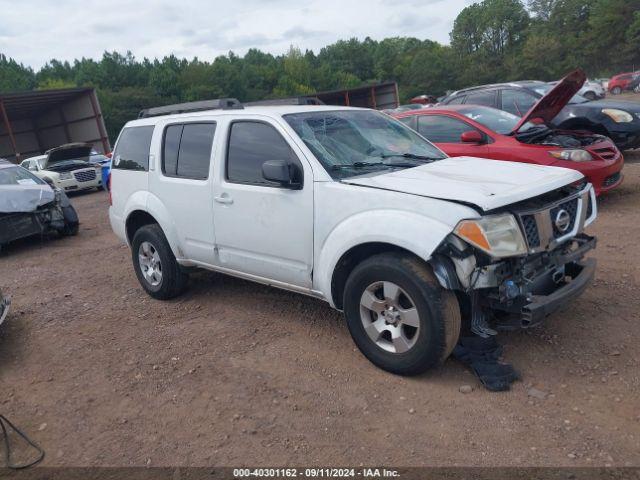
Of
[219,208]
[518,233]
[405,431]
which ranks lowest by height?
[405,431]

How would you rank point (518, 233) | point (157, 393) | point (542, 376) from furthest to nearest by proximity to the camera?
point (157, 393) < point (542, 376) < point (518, 233)

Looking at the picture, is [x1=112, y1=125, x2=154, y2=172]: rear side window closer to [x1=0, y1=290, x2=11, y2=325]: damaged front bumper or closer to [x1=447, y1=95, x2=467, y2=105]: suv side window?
[x1=0, y1=290, x2=11, y2=325]: damaged front bumper

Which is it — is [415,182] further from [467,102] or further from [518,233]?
Answer: [467,102]

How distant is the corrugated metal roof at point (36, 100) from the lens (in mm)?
25097

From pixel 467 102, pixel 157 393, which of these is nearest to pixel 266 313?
pixel 157 393

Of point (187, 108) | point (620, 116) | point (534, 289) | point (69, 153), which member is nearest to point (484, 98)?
point (620, 116)

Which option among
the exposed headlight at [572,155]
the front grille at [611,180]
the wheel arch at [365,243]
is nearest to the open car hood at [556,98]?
the exposed headlight at [572,155]

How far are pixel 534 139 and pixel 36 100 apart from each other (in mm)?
27334

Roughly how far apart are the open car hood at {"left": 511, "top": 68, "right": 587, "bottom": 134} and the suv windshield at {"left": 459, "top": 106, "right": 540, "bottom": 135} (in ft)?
1.86

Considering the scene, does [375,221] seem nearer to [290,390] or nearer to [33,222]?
[290,390]

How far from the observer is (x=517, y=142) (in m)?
6.97

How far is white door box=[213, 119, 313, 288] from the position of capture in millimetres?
3924

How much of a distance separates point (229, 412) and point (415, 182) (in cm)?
191

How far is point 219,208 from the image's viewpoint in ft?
14.8
